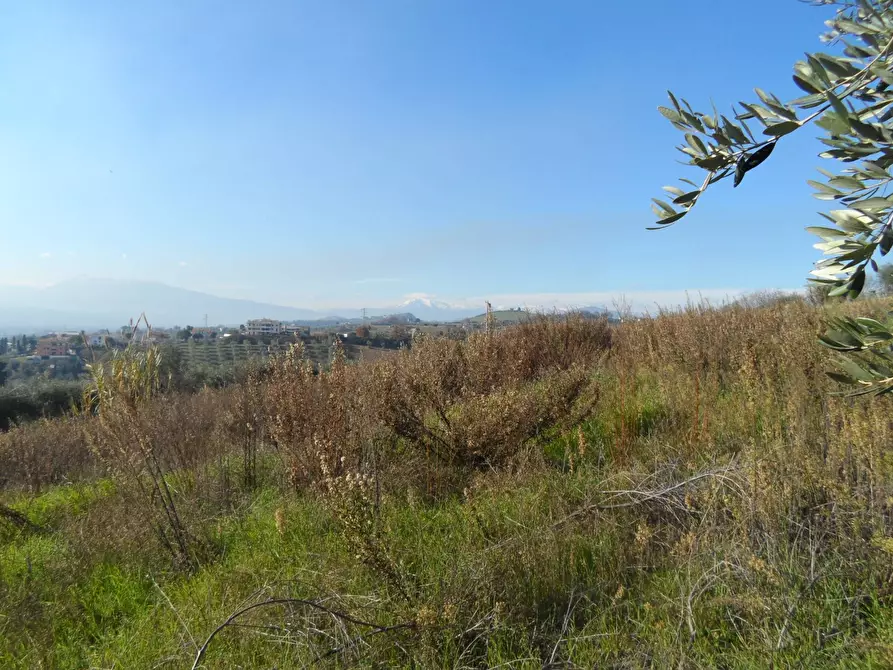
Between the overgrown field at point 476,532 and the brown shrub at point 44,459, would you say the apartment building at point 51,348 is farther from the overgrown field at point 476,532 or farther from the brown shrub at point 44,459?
the overgrown field at point 476,532

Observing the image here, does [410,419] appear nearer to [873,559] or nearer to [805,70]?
[873,559]

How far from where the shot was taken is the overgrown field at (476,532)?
1.98 meters

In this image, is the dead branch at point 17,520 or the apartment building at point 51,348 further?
the apartment building at point 51,348

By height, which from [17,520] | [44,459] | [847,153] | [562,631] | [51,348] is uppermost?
[847,153]

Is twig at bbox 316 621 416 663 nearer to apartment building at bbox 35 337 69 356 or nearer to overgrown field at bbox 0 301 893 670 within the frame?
overgrown field at bbox 0 301 893 670

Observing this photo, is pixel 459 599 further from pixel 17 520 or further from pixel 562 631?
pixel 17 520

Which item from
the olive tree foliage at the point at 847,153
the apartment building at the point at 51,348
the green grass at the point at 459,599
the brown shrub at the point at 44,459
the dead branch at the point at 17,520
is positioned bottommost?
the brown shrub at the point at 44,459

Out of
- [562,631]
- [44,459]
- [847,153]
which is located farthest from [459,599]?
[44,459]

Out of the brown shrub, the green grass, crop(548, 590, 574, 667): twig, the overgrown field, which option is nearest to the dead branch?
the overgrown field

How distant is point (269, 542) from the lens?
314 centimetres

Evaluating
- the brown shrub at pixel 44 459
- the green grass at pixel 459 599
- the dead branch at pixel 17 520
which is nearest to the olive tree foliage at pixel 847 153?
the green grass at pixel 459 599

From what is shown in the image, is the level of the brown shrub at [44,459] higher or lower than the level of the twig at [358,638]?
lower

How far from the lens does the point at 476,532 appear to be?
284cm

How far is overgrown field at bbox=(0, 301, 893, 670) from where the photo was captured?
1979 mm
